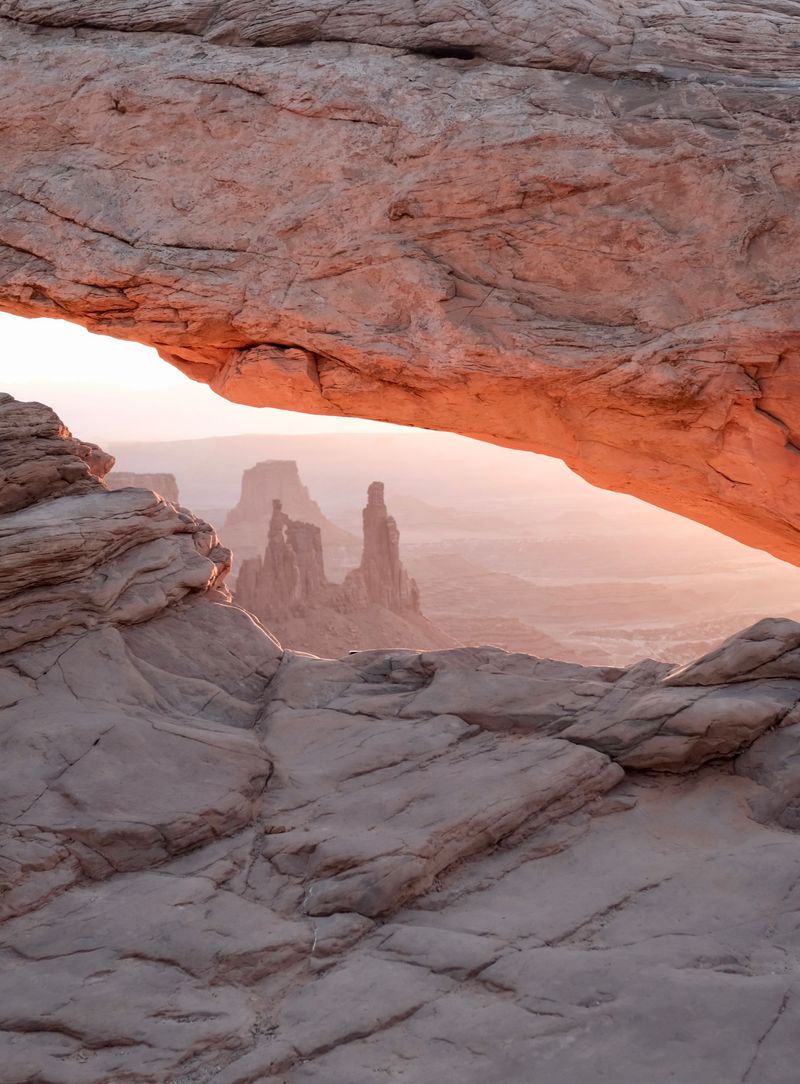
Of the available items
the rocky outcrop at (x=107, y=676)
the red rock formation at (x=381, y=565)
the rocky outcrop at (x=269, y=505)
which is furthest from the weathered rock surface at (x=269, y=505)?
the rocky outcrop at (x=107, y=676)

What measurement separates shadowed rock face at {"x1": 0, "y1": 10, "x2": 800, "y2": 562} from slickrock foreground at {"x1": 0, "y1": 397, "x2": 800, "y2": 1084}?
127 inches

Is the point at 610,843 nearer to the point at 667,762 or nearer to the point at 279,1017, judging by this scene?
Answer: the point at 667,762

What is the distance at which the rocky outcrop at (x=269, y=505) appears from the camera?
10469 cm

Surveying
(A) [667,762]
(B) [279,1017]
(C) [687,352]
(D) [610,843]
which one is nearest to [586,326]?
(C) [687,352]

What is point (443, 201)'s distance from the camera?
12547 millimetres

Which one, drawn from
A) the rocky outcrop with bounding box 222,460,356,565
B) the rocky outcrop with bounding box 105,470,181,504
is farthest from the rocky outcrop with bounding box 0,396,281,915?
the rocky outcrop with bounding box 222,460,356,565

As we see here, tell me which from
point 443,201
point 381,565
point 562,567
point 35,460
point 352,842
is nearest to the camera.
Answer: point 352,842

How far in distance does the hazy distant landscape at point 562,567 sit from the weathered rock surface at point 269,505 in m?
7.65

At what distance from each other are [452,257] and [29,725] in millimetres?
7699

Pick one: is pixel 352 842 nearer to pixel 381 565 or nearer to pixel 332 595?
pixel 332 595

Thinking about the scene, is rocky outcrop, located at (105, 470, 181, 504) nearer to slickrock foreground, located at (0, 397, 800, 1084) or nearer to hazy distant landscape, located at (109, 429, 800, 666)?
hazy distant landscape, located at (109, 429, 800, 666)

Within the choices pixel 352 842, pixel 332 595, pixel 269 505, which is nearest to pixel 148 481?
pixel 332 595

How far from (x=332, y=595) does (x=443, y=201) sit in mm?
45124

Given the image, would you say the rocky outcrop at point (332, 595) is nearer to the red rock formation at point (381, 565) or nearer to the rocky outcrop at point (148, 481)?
the red rock formation at point (381, 565)
